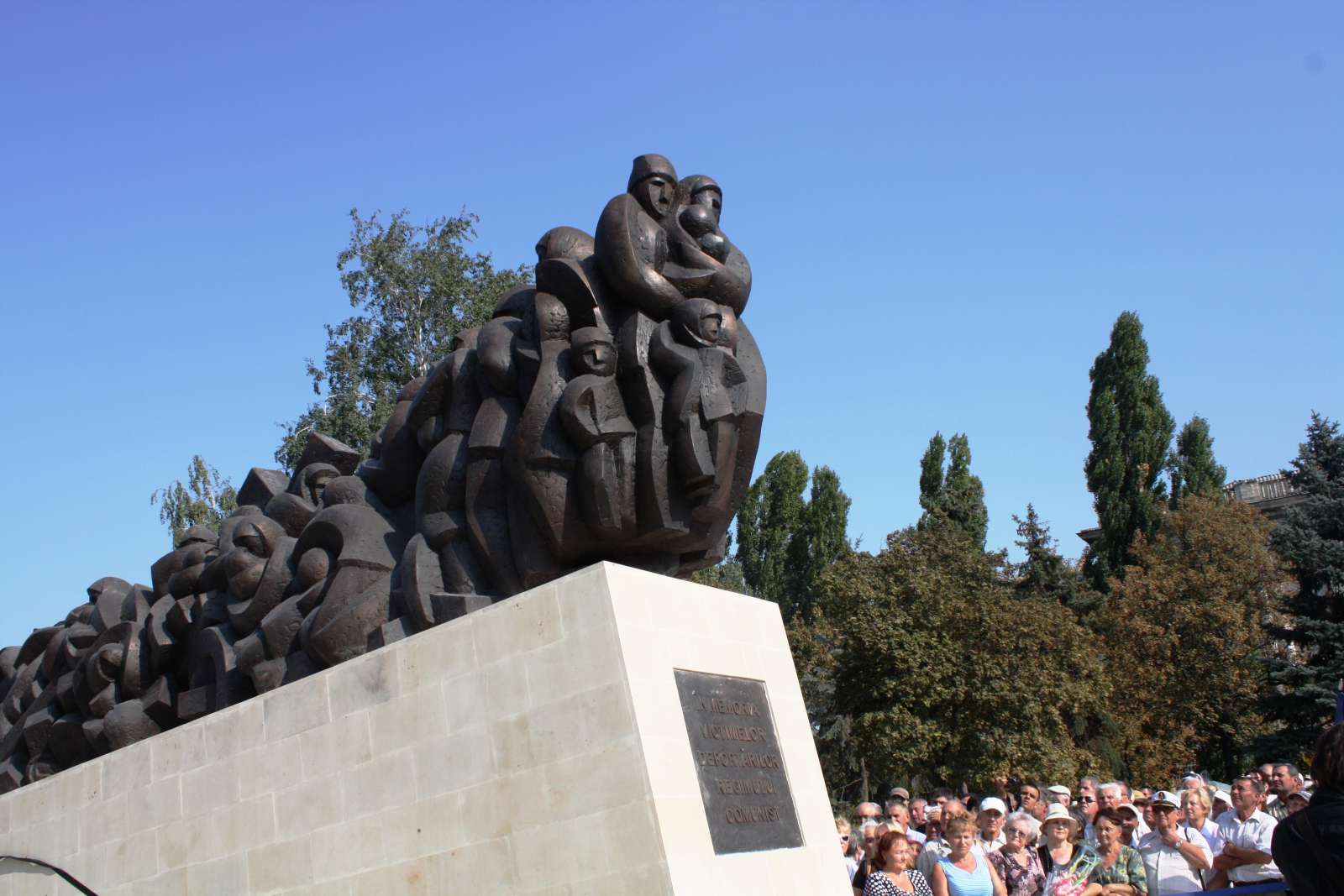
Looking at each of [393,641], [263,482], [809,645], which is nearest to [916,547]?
[809,645]

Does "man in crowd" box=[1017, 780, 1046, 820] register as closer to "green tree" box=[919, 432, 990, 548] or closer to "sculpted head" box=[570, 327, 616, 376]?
"sculpted head" box=[570, 327, 616, 376]

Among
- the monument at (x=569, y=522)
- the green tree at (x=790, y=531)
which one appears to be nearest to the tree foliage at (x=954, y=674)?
the green tree at (x=790, y=531)

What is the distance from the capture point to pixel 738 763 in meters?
5.28

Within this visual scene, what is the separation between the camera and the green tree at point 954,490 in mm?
30656

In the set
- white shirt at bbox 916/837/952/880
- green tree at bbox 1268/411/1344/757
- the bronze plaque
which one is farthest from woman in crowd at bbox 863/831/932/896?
green tree at bbox 1268/411/1344/757

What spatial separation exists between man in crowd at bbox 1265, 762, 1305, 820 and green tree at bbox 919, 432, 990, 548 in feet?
70.6

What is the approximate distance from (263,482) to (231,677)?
1.98 metres

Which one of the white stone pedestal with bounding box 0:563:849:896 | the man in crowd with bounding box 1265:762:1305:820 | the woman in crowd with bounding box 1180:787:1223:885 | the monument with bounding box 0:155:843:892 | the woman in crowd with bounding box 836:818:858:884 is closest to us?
the white stone pedestal with bounding box 0:563:849:896

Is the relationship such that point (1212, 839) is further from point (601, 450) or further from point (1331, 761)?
point (601, 450)

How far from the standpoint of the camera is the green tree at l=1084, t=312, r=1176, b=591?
99.8ft

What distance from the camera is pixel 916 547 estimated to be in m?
24.3

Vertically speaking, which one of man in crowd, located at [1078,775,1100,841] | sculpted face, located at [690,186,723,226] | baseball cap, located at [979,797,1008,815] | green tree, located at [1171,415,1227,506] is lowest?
man in crowd, located at [1078,775,1100,841]

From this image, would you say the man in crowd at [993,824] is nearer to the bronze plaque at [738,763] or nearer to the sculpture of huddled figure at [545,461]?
the bronze plaque at [738,763]

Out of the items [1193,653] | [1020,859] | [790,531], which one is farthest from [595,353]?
[790,531]
